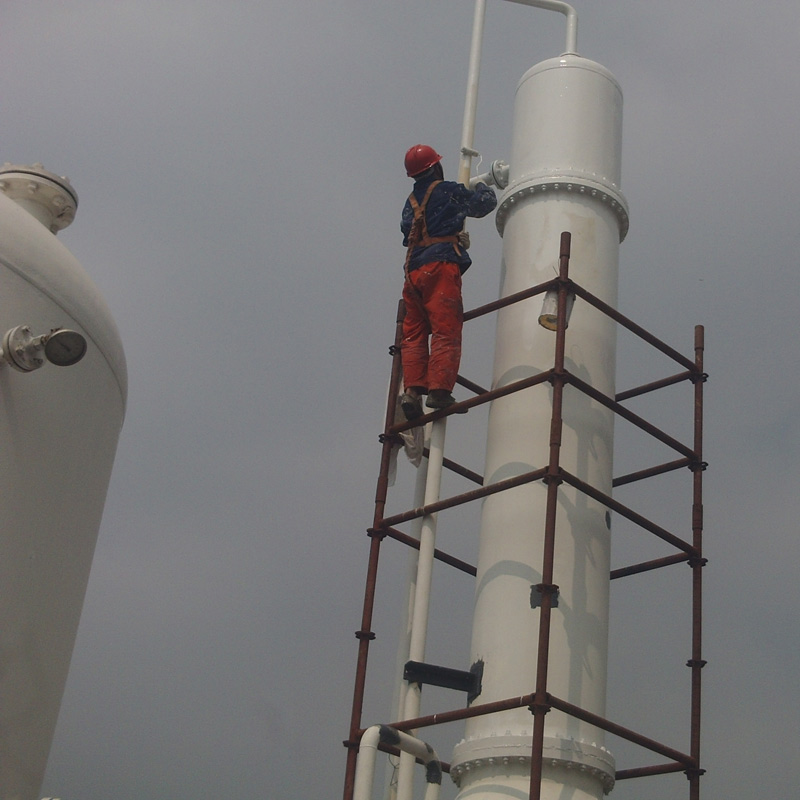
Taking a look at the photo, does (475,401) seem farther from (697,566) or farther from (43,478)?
(43,478)

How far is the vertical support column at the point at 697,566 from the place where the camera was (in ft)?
40.6

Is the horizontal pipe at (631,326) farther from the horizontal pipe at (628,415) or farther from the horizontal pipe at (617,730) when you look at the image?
the horizontal pipe at (617,730)

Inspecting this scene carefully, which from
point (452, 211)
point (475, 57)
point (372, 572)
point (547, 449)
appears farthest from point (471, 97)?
point (372, 572)

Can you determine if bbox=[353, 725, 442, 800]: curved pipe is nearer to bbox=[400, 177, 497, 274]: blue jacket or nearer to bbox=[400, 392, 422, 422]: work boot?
bbox=[400, 392, 422, 422]: work boot

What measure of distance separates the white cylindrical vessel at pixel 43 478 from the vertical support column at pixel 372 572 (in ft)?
8.44

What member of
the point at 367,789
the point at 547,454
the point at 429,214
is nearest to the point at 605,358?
the point at 547,454

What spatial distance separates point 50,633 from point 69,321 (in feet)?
8.90

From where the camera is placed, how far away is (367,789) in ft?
37.6

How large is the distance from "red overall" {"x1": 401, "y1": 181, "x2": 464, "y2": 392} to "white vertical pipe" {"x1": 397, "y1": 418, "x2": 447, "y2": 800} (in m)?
0.51

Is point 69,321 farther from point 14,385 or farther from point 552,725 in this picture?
point 552,725

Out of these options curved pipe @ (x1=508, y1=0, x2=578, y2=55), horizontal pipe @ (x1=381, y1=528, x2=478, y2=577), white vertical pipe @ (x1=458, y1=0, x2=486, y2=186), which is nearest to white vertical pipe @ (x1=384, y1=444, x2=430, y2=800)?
horizontal pipe @ (x1=381, y1=528, x2=478, y2=577)

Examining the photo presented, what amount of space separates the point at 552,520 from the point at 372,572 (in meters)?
2.08

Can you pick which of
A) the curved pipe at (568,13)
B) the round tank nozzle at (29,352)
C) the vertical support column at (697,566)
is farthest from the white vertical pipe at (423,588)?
the curved pipe at (568,13)

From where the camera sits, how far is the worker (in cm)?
Answer: 1294
